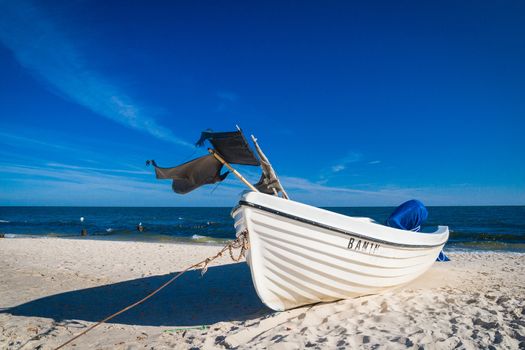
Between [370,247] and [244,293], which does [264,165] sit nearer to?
[370,247]

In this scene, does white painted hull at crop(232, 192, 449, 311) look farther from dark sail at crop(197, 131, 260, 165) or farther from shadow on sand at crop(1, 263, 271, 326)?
shadow on sand at crop(1, 263, 271, 326)

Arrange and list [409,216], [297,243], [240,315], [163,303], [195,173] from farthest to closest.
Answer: [163,303] < [409,216] < [240,315] < [195,173] < [297,243]

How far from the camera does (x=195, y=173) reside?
17.5ft

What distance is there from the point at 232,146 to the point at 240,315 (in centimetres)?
277

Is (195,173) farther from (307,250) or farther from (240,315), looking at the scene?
(240,315)

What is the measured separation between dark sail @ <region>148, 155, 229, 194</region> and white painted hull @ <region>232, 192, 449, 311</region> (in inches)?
34.9

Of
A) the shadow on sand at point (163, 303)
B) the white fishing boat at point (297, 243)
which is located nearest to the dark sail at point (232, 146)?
the white fishing boat at point (297, 243)

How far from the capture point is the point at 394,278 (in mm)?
5367

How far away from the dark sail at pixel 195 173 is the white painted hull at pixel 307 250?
0.89m

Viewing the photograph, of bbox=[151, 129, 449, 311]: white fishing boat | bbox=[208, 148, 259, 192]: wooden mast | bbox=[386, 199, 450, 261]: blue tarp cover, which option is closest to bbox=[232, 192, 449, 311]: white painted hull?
bbox=[151, 129, 449, 311]: white fishing boat

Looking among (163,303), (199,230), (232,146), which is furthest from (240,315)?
(199,230)

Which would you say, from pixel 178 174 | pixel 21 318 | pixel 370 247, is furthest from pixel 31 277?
pixel 370 247

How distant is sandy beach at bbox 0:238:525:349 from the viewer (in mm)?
3840

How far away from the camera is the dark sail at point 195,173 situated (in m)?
5.23
